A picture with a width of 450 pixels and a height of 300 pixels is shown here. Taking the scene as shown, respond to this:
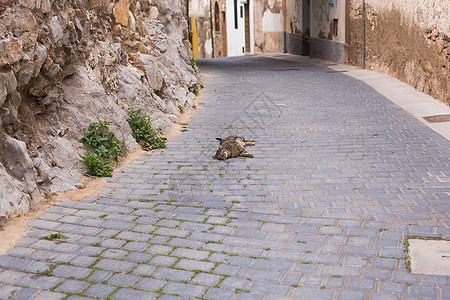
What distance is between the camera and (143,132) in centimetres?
886

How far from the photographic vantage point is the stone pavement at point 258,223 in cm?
408

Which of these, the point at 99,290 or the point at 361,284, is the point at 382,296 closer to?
the point at 361,284

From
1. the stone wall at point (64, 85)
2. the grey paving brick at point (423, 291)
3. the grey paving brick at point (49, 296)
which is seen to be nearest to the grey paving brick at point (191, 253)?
the grey paving brick at point (49, 296)

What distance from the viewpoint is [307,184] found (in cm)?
653

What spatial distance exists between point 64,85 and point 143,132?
1.71 m

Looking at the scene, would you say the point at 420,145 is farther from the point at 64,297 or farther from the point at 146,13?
the point at 146,13

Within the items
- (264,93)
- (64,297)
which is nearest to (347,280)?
(64,297)

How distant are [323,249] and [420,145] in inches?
165

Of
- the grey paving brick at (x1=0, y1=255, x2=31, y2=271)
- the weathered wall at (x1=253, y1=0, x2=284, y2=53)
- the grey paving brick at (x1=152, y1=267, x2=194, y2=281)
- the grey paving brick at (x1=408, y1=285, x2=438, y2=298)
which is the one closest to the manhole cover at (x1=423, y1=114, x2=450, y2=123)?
the grey paving brick at (x1=408, y1=285, x2=438, y2=298)

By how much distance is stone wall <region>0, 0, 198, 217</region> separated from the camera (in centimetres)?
580

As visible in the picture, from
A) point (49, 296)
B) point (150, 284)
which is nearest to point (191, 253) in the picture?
point (150, 284)

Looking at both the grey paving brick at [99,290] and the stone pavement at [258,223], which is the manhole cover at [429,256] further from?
the grey paving brick at [99,290]

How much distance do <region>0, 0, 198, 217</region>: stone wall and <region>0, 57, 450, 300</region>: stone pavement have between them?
1.99 feet

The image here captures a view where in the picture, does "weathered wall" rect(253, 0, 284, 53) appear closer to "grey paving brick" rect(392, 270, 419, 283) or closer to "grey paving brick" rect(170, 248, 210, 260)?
"grey paving brick" rect(170, 248, 210, 260)
